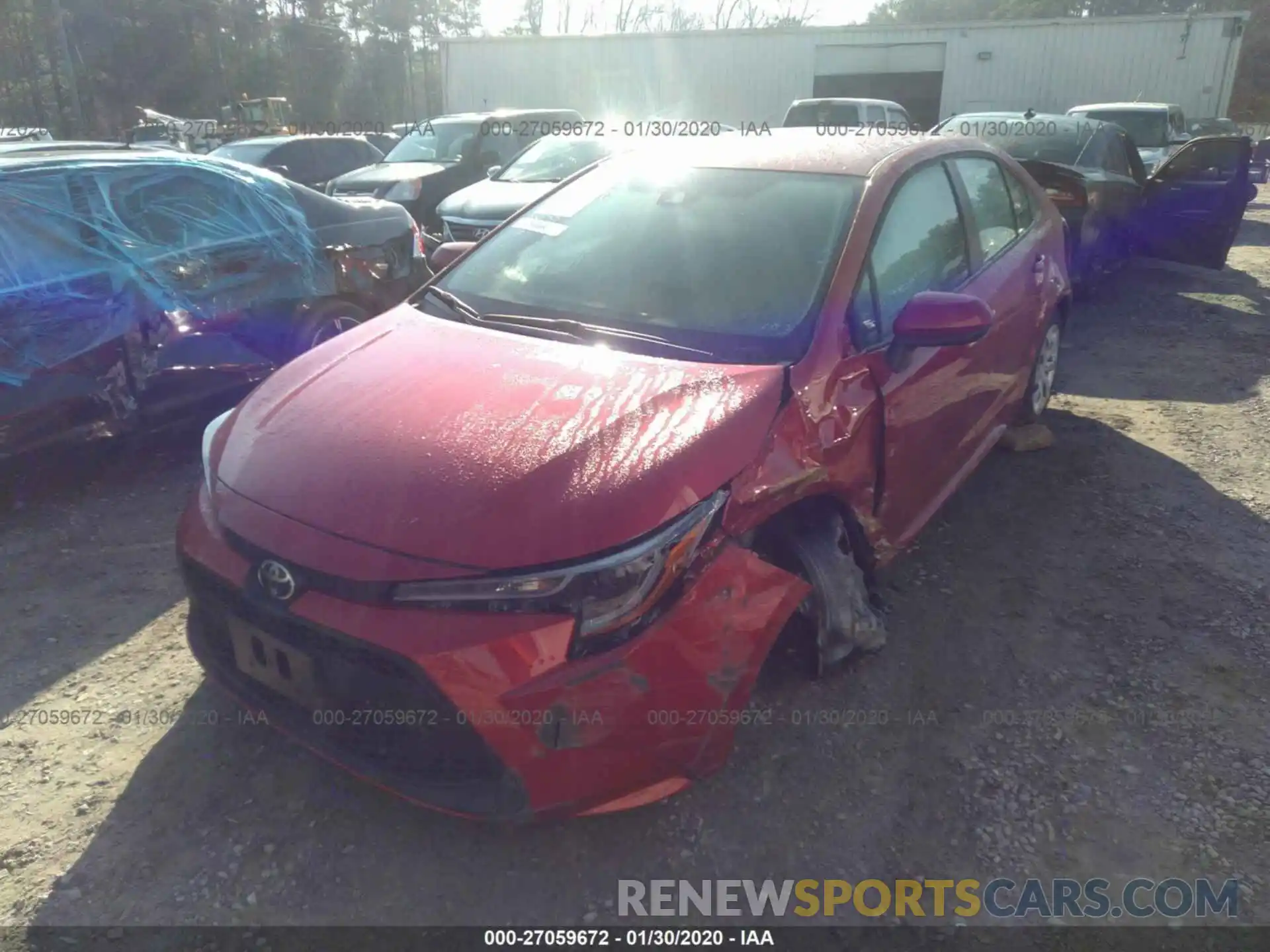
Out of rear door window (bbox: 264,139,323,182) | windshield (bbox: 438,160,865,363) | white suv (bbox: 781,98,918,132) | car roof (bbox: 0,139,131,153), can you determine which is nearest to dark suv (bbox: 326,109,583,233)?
rear door window (bbox: 264,139,323,182)

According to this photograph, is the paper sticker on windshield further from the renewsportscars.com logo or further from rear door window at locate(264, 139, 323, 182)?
rear door window at locate(264, 139, 323, 182)

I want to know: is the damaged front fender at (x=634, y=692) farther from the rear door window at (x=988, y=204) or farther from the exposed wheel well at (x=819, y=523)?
the rear door window at (x=988, y=204)

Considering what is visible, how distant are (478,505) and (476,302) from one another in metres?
1.23

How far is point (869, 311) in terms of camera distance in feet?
9.25

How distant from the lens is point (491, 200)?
28.7 feet

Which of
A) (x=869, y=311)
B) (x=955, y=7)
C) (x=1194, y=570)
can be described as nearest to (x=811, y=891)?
(x=869, y=311)

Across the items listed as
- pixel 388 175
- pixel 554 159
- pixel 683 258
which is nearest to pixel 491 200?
pixel 554 159

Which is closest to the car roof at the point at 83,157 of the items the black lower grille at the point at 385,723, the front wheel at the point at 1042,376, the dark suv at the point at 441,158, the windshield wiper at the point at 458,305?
the windshield wiper at the point at 458,305

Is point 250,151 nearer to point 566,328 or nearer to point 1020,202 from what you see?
point 1020,202

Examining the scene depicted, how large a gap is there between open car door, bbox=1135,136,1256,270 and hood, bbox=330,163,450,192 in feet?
24.5

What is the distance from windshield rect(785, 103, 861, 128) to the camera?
47.3ft

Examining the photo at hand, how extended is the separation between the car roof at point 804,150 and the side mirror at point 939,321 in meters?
0.60

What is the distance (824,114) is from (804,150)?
40.9 feet

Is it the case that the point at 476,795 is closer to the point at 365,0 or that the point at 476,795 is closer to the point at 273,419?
the point at 273,419
